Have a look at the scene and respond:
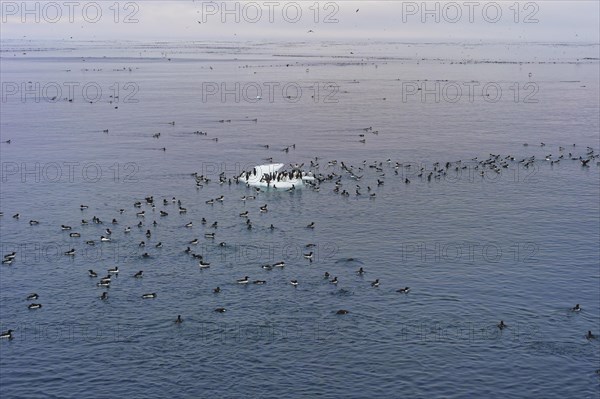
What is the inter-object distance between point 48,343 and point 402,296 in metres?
25.5

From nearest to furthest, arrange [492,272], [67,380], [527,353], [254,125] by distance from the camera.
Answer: [67,380] → [527,353] → [492,272] → [254,125]

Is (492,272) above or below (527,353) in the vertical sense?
above

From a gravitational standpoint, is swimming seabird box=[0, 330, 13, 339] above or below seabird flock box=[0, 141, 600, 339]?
below

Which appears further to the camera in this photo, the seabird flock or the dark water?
the seabird flock

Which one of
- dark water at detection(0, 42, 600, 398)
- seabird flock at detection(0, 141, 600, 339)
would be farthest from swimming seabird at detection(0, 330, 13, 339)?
dark water at detection(0, 42, 600, 398)

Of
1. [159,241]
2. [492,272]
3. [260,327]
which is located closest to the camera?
[260,327]

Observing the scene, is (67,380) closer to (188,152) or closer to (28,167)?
(28,167)

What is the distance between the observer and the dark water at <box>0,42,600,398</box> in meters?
41.2

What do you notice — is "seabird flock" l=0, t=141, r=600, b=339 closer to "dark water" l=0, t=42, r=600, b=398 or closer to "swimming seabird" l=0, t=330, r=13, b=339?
"swimming seabird" l=0, t=330, r=13, b=339

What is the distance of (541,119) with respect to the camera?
446 ft

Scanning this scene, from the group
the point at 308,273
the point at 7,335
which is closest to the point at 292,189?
the point at 308,273

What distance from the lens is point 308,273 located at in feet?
183

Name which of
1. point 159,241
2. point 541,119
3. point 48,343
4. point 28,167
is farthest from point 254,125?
point 48,343

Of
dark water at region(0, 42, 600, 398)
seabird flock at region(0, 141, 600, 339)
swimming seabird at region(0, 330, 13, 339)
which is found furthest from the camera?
seabird flock at region(0, 141, 600, 339)
